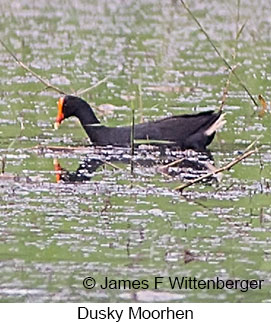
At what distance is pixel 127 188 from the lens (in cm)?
589

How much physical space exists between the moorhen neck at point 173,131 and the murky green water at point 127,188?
90 mm

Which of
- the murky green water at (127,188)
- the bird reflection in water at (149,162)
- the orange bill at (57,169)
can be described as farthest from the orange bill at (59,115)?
the orange bill at (57,169)

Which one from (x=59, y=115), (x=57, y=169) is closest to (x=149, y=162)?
(x=57, y=169)

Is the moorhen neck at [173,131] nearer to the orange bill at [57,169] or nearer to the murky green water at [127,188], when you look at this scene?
the murky green water at [127,188]

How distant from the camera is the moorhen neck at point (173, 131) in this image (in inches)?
271

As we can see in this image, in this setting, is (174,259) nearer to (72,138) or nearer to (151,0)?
(72,138)

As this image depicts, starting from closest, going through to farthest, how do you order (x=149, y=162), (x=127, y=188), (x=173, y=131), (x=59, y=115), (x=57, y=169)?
1. (x=127, y=188)
2. (x=57, y=169)
3. (x=149, y=162)
4. (x=173, y=131)
5. (x=59, y=115)

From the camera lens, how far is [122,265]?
4.90 meters

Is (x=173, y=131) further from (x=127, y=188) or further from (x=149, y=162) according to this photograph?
(x=127, y=188)

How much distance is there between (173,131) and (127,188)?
44.2 inches

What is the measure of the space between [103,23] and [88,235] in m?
6.14

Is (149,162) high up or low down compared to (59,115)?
down

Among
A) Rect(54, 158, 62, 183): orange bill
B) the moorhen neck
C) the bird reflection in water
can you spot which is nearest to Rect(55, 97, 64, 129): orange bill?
the moorhen neck

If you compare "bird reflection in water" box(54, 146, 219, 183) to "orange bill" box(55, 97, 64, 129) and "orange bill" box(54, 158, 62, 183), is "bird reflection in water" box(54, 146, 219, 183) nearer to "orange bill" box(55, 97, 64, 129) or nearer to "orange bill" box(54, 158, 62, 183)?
"orange bill" box(54, 158, 62, 183)
